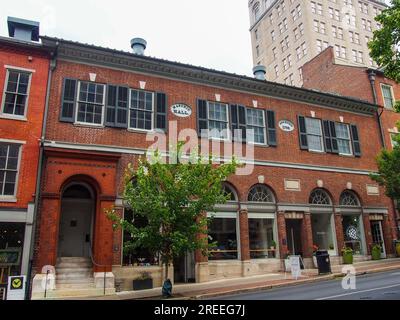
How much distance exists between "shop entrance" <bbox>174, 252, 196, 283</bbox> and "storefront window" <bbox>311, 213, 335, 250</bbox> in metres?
7.86

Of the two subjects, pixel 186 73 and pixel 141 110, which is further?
pixel 186 73

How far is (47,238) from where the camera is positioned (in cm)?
1417

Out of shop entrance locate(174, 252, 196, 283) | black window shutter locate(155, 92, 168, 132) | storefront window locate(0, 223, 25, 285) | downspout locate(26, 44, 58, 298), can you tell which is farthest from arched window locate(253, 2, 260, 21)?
storefront window locate(0, 223, 25, 285)

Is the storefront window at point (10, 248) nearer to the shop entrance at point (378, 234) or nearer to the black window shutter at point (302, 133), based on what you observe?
the black window shutter at point (302, 133)

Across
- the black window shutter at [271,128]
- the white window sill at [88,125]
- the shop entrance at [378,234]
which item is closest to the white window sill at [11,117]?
the white window sill at [88,125]

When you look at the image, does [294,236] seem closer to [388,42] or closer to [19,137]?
[388,42]

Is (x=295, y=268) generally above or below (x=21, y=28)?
below

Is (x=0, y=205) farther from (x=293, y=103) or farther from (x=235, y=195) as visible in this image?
(x=293, y=103)

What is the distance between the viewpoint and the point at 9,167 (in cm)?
1468

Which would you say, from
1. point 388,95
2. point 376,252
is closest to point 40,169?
point 376,252

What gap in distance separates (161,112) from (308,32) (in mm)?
43976

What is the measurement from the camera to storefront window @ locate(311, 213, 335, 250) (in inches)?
837

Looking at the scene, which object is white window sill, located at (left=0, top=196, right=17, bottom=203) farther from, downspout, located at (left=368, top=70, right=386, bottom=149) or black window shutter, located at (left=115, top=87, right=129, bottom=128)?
downspout, located at (left=368, top=70, right=386, bottom=149)
